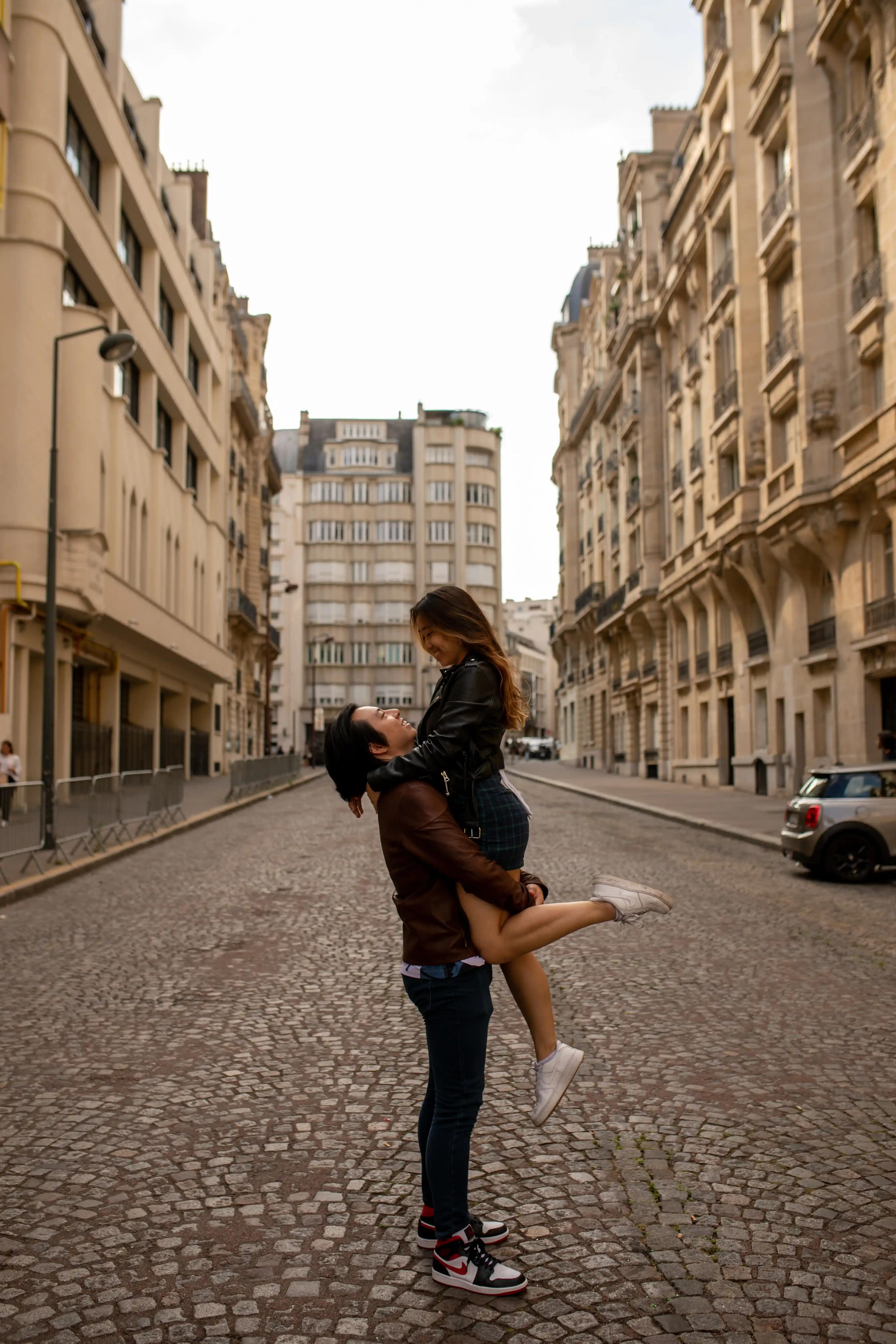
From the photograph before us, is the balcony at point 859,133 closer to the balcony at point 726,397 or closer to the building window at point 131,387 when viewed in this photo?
the balcony at point 726,397

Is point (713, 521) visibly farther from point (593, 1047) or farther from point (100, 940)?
point (593, 1047)

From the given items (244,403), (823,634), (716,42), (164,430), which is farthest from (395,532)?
(823,634)

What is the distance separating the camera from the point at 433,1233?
3.36 metres

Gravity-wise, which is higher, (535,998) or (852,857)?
(535,998)

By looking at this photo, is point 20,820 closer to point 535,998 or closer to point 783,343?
point 535,998

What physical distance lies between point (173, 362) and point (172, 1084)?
34.6 m

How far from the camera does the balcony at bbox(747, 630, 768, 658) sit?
104 ft

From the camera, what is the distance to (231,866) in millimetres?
14945

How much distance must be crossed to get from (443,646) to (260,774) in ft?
102

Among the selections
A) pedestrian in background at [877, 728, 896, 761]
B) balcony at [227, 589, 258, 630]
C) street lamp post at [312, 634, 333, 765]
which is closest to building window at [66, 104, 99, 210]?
pedestrian in background at [877, 728, 896, 761]

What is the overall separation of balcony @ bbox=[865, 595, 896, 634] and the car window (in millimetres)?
9903

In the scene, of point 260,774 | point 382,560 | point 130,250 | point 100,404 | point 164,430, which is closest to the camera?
point 100,404

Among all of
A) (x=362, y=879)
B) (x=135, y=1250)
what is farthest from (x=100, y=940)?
(x=135, y=1250)

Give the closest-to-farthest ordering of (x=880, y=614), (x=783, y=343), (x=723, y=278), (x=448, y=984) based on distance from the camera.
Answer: (x=448, y=984)
(x=880, y=614)
(x=783, y=343)
(x=723, y=278)
